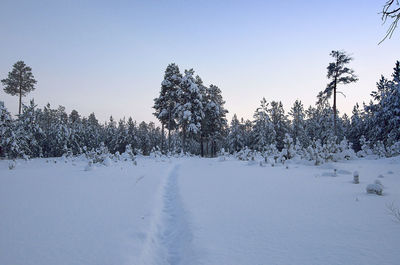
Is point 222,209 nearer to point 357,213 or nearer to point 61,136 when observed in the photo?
point 357,213

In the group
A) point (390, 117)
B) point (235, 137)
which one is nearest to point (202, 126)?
point (235, 137)

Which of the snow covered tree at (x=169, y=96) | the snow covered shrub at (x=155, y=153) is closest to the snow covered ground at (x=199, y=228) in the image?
the snow covered shrub at (x=155, y=153)

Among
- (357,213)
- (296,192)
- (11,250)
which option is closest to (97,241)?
(11,250)

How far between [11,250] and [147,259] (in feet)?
4.39

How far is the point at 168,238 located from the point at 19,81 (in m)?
34.8

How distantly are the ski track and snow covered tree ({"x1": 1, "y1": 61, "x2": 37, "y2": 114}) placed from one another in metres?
32.1

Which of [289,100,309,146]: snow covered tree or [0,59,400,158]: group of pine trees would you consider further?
[289,100,309,146]: snow covered tree

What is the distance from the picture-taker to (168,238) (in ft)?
9.63

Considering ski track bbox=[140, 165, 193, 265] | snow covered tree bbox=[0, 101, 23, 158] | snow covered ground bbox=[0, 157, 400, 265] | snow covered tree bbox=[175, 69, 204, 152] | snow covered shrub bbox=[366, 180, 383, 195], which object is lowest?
ski track bbox=[140, 165, 193, 265]

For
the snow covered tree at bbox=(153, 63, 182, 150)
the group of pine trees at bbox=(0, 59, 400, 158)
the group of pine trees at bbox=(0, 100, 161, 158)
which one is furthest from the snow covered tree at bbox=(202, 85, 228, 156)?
the group of pine trees at bbox=(0, 100, 161, 158)

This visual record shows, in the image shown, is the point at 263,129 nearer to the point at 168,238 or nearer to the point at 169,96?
the point at 169,96

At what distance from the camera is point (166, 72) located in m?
29.0

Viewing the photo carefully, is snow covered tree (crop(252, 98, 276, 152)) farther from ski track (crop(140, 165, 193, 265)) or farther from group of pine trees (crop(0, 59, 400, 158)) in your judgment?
A: ski track (crop(140, 165, 193, 265))

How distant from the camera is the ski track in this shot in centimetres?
233
